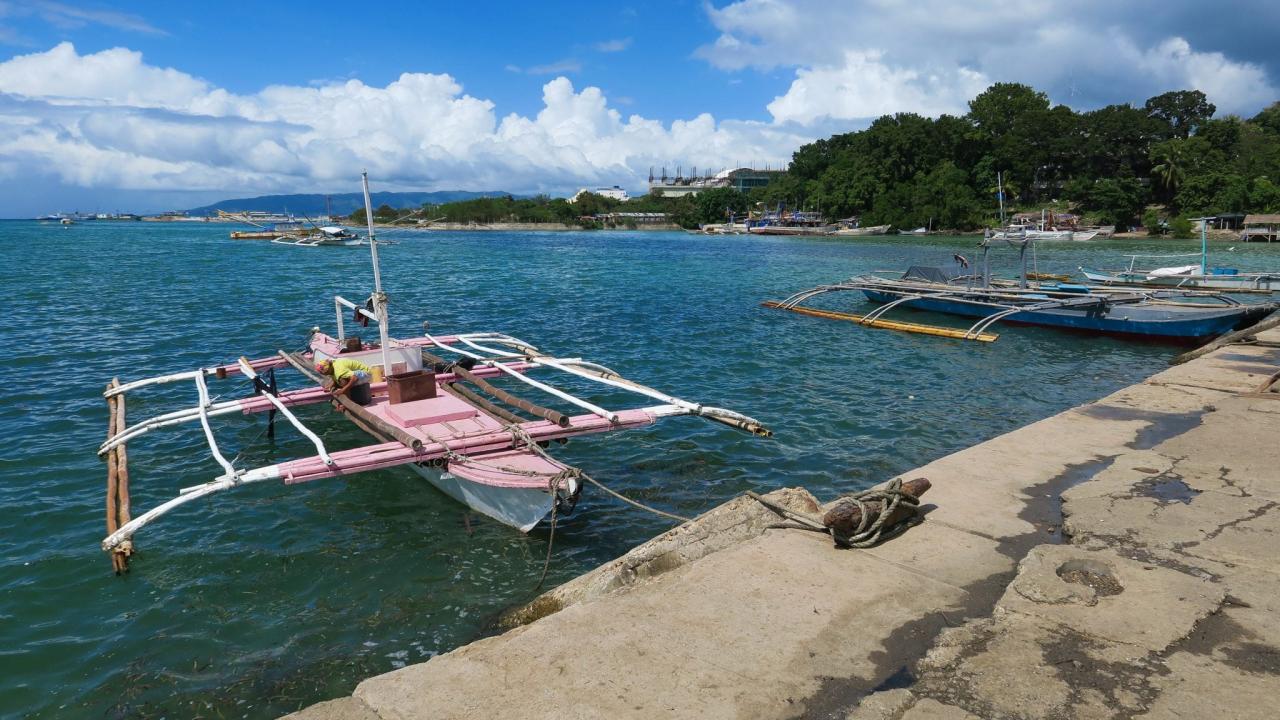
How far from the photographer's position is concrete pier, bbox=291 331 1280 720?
4625 mm

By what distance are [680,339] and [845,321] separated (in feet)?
27.9

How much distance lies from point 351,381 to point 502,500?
12.9 feet

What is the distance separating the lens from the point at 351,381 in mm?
11477

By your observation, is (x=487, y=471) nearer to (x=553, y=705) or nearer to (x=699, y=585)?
(x=699, y=585)

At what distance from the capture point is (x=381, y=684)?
5062 millimetres

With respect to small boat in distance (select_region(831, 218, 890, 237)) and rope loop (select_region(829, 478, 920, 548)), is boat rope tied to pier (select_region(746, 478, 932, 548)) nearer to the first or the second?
rope loop (select_region(829, 478, 920, 548))

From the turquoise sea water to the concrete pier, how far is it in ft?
7.45

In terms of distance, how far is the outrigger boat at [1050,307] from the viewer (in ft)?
76.6

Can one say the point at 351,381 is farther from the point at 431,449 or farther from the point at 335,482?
the point at 431,449

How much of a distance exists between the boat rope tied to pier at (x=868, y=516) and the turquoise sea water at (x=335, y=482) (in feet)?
9.53

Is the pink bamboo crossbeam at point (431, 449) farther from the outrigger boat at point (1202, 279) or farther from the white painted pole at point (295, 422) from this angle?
the outrigger boat at point (1202, 279)

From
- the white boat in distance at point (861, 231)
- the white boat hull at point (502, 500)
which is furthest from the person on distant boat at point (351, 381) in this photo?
the white boat in distance at point (861, 231)

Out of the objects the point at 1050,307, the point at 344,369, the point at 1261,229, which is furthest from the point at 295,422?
the point at 1261,229

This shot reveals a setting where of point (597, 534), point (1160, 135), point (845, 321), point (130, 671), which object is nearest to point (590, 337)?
point (845, 321)
